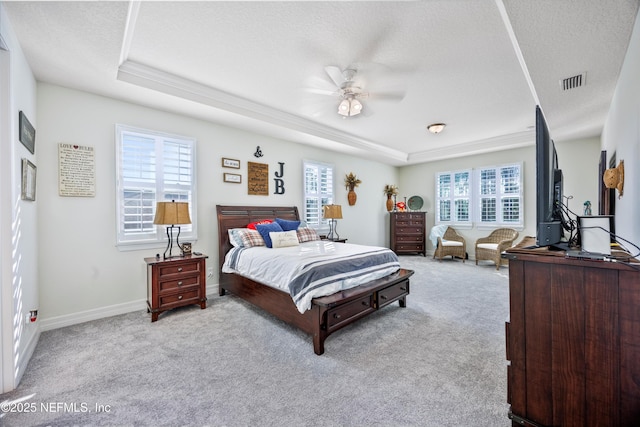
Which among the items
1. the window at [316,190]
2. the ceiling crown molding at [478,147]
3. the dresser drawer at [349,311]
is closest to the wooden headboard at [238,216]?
the window at [316,190]

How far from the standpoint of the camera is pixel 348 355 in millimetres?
2229

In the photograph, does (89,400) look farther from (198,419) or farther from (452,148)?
(452,148)

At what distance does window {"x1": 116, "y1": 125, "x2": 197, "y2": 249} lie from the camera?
3213 mm

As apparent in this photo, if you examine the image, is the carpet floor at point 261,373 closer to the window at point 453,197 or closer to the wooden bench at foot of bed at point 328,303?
the wooden bench at foot of bed at point 328,303

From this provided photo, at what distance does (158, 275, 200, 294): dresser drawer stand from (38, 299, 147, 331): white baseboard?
0.59 meters

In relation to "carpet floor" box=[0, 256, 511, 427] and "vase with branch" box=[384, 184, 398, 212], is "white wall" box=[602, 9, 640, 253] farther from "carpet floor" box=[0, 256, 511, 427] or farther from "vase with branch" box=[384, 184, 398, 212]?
"vase with branch" box=[384, 184, 398, 212]

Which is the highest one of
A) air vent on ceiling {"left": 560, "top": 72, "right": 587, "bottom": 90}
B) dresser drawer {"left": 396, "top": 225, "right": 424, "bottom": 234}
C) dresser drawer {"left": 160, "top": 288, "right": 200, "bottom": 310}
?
air vent on ceiling {"left": 560, "top": 72, "right": 587, "bottom": 90}

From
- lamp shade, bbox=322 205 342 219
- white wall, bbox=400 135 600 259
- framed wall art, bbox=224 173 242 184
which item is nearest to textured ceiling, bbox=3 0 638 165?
framed wall art, bbox=224 173 242 184

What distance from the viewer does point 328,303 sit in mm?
2268

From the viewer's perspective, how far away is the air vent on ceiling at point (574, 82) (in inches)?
102

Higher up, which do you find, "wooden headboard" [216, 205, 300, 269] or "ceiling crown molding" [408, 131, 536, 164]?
"ceiling crown molding" [408, 131, 536, 164]

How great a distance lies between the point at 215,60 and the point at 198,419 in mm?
2954

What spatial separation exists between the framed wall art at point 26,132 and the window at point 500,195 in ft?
24.3

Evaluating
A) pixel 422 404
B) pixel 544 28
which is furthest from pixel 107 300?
pixel 544 28
